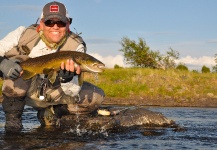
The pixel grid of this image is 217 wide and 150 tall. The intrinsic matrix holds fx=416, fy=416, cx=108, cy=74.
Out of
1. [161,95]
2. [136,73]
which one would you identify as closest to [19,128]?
[161,95]

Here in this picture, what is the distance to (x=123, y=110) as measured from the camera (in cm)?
811

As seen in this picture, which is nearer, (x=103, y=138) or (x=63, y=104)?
(x=103, y=138)

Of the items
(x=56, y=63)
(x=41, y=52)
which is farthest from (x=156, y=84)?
(x=56, y=63)

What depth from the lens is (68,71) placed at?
19.1ft

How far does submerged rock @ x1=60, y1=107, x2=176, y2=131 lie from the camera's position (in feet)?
23.2

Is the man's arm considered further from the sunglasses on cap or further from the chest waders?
the sunglasses on cap

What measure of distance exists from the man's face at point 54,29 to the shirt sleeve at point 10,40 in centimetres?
45

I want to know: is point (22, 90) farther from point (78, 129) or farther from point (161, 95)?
point (161, 95)

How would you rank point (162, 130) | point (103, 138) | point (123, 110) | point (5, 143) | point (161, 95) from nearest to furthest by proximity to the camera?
point (5, 143) < point (103, 138) < point (162, 130) < point (123, 110) < point (161, 95)

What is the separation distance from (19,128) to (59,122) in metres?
0.80

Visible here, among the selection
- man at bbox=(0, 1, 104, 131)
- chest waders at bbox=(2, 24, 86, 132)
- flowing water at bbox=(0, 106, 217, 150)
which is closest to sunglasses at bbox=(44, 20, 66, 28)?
man at bbox=(0, 1, 104, 131)

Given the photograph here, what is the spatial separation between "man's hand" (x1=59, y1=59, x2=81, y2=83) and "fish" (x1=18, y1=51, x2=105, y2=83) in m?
0.05

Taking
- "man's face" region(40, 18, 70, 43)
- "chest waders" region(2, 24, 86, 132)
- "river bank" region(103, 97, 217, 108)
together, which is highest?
"man's face" region(40, 18, 70, 43)

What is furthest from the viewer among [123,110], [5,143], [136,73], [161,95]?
[136,73]
